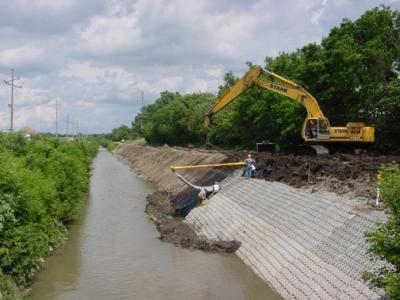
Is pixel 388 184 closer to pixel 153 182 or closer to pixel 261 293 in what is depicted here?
pixel 261 293

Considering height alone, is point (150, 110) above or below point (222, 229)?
above

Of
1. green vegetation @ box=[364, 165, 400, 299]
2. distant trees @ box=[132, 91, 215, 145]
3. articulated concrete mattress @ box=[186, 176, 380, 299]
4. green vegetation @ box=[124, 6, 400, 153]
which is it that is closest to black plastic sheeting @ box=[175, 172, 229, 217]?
articulated concrete mattress @ box=[186, 176, 380, 299]

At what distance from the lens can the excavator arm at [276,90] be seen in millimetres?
32094

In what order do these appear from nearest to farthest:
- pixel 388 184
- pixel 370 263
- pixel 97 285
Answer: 1. pixel 388 184
2. pixel 370 263
3. pixel 97 285

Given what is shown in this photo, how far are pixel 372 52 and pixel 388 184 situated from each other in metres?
35.4

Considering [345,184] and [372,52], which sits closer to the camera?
[345,184]

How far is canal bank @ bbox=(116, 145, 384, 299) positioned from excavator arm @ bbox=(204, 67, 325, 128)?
784cm

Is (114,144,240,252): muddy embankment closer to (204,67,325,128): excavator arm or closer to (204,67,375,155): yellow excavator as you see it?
(204,67,325,128): excavator arm

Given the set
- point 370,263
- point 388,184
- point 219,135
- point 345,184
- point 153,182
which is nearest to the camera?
point 388,184

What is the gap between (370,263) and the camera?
13266 millimetres

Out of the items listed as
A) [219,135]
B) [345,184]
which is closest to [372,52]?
[345,184]

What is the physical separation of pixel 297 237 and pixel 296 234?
289mm

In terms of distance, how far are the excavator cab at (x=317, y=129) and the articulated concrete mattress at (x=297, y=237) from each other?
274 inches

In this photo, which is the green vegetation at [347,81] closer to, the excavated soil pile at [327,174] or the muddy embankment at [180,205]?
the muddy embankment at [180,205]
